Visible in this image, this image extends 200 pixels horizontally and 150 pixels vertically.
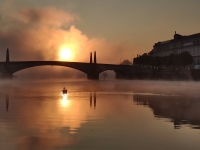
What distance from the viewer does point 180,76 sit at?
103 meters

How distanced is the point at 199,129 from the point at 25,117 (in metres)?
10.7

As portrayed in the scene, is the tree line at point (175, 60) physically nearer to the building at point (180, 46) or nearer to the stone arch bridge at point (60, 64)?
the building at point (180, 46)

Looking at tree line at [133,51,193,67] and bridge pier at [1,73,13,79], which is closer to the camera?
tree line at [133,51,193,67]

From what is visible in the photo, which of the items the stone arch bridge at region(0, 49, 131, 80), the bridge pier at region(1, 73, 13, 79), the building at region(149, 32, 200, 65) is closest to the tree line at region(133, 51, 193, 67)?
the building at region(149, 32, 200, 65)

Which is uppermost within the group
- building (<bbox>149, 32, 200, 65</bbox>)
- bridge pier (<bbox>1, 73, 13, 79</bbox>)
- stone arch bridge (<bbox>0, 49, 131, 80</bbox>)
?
building (<bbox>149, 32, 200, 65</bbox>)

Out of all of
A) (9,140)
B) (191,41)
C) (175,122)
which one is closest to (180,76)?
(191,41)

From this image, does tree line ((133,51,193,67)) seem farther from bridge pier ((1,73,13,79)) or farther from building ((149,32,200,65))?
bridge pier ((1,73,13,79))

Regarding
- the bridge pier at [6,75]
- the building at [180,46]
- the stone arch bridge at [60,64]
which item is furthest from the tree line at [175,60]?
the bridge pier at [6,75]

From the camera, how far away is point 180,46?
14425 centimetres

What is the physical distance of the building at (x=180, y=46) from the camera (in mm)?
127062

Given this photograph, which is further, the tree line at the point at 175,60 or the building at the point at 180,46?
the building at the point at 180,46

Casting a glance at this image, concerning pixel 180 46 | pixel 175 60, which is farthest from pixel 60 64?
pixel 180 46

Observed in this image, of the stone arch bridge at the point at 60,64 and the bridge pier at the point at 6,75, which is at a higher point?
the stone arch bridge at the point at 60,64

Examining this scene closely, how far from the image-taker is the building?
12706cm
